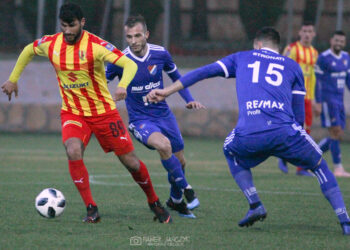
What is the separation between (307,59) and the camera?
1316cm

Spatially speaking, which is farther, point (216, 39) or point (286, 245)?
point (216, 39)

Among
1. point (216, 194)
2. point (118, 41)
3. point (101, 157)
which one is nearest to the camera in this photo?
point (216, 194)

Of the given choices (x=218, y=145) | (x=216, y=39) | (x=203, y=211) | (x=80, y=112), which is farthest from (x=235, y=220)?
(x=216, y=39)

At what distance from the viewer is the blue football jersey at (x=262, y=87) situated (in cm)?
683

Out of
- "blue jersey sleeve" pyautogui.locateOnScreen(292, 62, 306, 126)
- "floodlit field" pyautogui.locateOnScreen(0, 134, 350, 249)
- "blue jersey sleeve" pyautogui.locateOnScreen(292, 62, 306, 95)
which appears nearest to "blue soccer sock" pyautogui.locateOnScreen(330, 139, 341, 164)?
"floodlit field" pyautogui.locateOnScreen(0, 134, 350, 249)

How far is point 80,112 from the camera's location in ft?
24.7

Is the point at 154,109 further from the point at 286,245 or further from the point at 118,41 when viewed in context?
the point at 118,41

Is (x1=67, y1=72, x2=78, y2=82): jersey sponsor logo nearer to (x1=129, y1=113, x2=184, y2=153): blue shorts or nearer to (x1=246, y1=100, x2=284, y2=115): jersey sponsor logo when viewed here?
(x1=129, y1=113, x2=184, y2=153): blue shorts

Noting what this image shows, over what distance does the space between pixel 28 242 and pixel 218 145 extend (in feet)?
37.6

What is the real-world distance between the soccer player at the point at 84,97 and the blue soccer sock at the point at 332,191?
1.52 m

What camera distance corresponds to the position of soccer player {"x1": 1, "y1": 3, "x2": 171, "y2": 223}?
24.0 ft

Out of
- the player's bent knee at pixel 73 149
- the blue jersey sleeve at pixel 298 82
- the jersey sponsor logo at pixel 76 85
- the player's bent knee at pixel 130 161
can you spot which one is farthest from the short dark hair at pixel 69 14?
the blue jersey sleeve at pixel 298 82

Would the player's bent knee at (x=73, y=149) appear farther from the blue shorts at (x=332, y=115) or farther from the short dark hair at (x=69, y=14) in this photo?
the blue shorts at (x=332, y=115)

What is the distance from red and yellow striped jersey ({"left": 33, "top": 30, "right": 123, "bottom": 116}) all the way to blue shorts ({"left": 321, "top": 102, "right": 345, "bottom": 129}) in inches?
233
